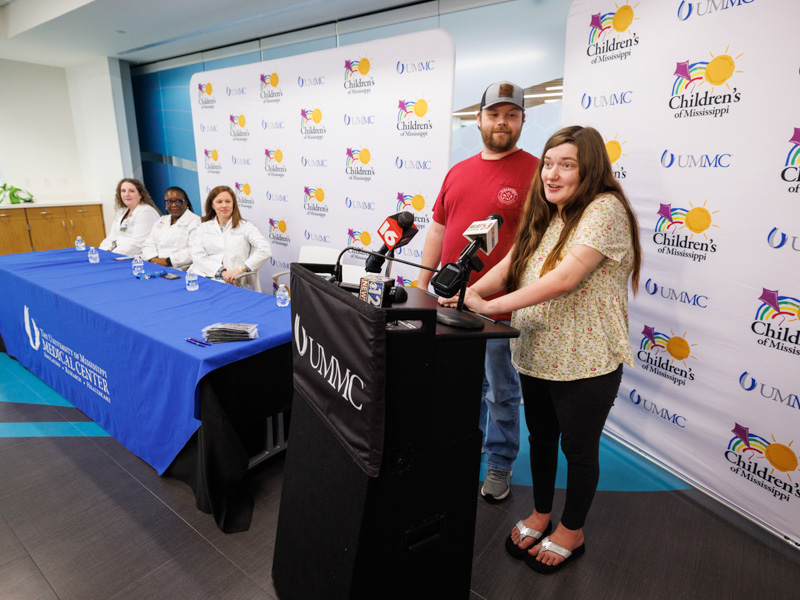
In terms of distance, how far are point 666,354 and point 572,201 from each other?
1292mm

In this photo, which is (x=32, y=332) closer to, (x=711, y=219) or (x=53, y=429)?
(x=53, y=429)

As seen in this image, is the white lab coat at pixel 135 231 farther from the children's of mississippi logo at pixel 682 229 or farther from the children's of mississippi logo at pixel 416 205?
the children's of mississippi logo at pixel 682 229

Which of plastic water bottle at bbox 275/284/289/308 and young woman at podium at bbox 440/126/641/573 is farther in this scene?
plastic water bottle at bbox 275/284/289/308

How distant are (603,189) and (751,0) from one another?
118 cm

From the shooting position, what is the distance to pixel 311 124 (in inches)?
149

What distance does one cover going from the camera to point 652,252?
2.17 meters

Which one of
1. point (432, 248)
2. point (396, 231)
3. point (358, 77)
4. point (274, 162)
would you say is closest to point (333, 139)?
point (358, 77)

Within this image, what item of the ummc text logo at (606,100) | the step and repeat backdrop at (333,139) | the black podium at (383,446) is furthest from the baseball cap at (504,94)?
the step and repeat backdrop at (333,139)

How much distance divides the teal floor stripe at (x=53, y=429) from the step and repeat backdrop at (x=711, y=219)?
111 inches

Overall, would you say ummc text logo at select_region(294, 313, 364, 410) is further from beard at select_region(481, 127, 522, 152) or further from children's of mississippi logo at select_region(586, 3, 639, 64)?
children's of mississippi logo at select_region(586, 3, 639, 64)

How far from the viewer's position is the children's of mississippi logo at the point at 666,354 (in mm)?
2104

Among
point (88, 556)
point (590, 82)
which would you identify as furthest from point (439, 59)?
point (88, 556)

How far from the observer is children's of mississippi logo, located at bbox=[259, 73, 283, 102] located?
12.9 feet

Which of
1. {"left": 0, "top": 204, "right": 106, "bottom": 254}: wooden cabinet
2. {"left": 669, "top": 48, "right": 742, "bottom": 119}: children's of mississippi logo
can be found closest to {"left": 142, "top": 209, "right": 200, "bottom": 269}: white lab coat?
{"left": 0, "top": 204, "right": 106, "bottom": 254}: wooden cabinet
